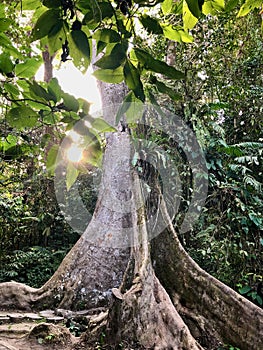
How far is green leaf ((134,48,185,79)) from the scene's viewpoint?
1.82ft

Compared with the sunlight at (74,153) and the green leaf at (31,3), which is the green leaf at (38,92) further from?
the green leaf at (31,3)

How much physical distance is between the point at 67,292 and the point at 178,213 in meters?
1.82

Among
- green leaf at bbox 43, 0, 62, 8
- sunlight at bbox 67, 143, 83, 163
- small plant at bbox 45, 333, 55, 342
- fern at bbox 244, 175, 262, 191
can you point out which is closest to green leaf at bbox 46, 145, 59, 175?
sunlight at bbox 67, 143, 83, 163

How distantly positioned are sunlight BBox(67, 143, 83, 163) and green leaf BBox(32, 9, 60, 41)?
201mm

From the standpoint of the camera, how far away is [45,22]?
536 mm

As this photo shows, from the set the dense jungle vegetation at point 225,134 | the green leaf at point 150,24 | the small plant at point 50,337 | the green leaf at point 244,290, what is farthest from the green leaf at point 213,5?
the green leaf at point 244,290

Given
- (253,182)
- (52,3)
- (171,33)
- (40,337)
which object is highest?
(253,182)

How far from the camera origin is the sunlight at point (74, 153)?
662 millimetres

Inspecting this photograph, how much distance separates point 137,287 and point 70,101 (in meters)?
2.95

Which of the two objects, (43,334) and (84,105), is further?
(43,334)

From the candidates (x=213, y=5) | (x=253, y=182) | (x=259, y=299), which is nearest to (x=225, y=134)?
(x=253, y=182)

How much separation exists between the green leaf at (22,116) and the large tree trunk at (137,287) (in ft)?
9.13

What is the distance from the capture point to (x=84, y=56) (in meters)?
0.54

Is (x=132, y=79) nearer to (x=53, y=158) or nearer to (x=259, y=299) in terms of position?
(x=53, y=158)
